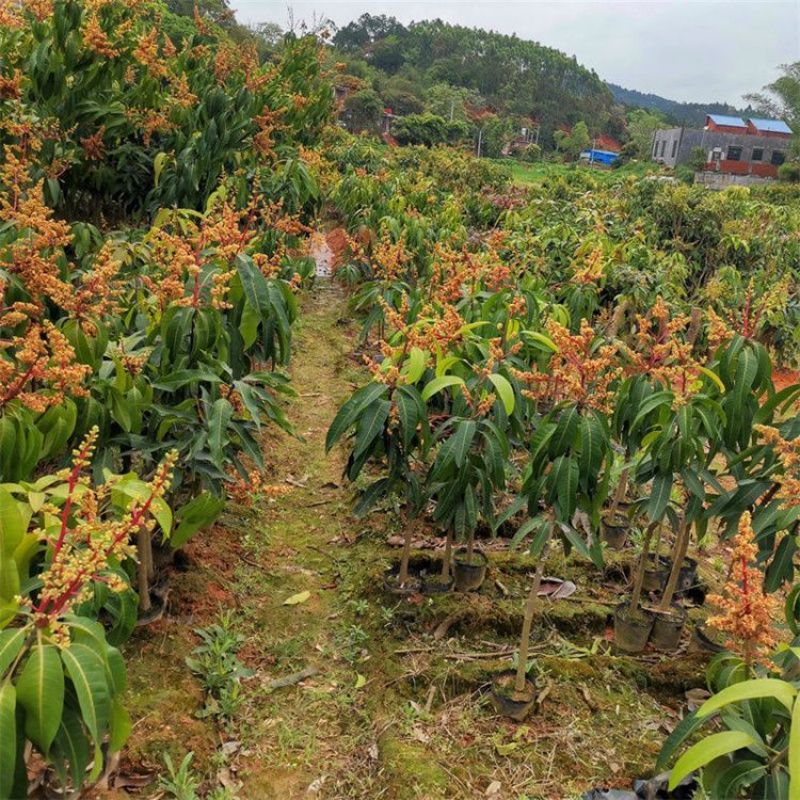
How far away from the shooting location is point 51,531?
1.54 m

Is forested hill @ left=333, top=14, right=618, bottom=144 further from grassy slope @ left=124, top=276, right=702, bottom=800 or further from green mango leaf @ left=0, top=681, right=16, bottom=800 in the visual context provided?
green mango leaf @ left=0, top=681, right=16, bottom=800

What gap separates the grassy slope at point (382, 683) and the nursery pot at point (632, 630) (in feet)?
0.31

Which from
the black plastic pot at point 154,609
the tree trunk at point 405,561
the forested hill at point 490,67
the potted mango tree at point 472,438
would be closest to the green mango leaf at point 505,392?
the potted mango tree at point 472,438

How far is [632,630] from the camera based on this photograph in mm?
3160

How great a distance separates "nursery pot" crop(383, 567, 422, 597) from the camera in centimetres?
341

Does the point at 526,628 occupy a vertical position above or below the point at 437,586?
above

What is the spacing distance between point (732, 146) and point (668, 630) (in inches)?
1964

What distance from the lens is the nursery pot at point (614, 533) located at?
163 inches

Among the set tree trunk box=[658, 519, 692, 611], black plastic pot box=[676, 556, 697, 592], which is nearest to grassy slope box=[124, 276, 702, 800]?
tree trunk box=[658, 519, 692, 611]

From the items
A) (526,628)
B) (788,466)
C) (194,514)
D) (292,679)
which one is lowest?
(292,679)

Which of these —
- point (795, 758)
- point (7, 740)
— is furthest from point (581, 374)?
point (7, 740)

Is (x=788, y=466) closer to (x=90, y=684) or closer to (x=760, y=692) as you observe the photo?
(x=760, y=692)

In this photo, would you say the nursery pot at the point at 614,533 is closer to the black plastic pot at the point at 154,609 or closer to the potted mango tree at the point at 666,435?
the potted mango tree at the point at 666,435

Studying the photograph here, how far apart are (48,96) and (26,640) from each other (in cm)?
388
